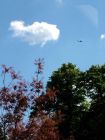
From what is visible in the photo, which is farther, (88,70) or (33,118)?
(88,70)

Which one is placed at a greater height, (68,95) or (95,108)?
(68,95)

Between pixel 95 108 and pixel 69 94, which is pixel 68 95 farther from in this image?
pixel 95 108

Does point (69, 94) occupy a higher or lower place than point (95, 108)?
higher

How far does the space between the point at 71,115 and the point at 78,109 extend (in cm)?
190

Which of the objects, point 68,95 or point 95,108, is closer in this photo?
point 95,108

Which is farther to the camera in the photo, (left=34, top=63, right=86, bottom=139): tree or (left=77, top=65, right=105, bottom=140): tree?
(left=34, top=63, right=86, bottom=139): tree

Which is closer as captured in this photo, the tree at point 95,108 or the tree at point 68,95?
the tree at point 95,108

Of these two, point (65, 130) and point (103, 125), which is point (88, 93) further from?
point (103, 125)

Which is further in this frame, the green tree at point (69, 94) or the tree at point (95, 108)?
the green tree at point (69, 94)

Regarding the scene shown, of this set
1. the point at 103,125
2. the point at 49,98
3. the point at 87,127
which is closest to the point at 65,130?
the point at 87,127

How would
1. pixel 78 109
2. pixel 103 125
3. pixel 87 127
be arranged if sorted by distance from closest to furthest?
1. pixel 103 125
2. pixel 87 127
3. pixel 78 109

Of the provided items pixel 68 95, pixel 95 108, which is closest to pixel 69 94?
pixel 68 95

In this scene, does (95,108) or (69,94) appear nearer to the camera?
(95,108)

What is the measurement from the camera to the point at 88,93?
237 ft
